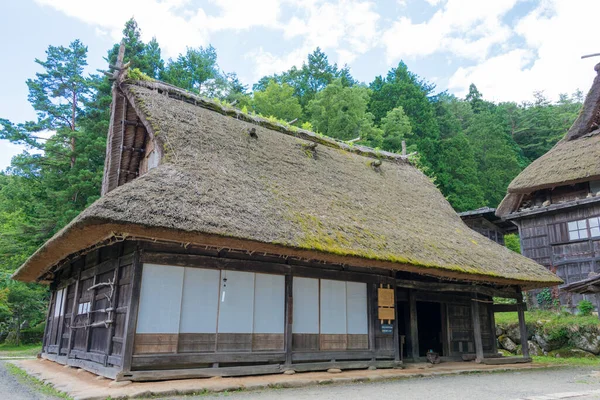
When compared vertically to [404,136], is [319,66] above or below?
above

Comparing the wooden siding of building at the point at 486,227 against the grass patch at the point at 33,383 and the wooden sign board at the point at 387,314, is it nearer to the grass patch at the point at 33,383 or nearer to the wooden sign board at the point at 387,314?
the wooden sign board at the point at 387,314

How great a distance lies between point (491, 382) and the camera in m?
8.14

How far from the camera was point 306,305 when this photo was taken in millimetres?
8703

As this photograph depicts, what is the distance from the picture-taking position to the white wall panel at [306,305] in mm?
8539

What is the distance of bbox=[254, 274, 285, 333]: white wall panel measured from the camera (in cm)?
805

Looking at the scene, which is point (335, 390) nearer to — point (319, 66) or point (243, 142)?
point (243, 142)

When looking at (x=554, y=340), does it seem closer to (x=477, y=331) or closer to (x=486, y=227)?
(x=477, y=331)

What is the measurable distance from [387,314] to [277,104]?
17.4 m

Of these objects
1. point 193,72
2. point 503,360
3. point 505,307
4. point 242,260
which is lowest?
point 503,360

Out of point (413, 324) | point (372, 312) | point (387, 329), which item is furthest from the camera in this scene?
point (413, 324)

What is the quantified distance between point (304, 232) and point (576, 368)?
8169mm

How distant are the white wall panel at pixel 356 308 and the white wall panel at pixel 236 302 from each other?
8.02 ft

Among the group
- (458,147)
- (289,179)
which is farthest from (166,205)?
(458,147)

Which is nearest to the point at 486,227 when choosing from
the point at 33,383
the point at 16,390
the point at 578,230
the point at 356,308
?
the point at 578,230
